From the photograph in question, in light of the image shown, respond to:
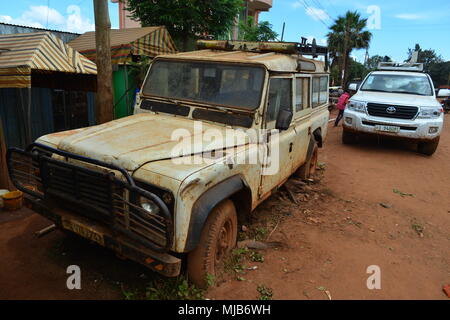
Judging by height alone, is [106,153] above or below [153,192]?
above

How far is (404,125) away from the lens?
7652mm

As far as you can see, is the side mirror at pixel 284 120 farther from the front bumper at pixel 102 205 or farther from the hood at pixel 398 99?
the hood at pixel 398 99

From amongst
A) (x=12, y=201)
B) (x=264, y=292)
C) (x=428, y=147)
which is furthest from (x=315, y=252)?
(x=428, y=147)

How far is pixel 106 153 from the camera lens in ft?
9.03

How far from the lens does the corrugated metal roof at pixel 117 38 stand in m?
8.53

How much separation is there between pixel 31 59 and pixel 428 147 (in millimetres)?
8847

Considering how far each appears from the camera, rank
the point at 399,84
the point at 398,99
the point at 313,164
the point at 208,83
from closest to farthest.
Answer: the point at 208,83 < the point at 313,164 < the point at 398,99 < the point at 399,84

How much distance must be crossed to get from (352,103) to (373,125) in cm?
81

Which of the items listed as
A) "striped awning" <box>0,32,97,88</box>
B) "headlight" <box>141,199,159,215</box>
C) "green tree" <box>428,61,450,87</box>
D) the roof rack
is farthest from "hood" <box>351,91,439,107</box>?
"green tree" <box>428,61,450,87</box>

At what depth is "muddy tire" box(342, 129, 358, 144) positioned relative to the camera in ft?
29.6

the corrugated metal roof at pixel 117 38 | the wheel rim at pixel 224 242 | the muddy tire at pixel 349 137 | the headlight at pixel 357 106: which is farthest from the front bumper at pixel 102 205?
the muddy tire at pixel 349 137

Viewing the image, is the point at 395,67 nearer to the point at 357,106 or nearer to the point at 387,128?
the point at 357,106
